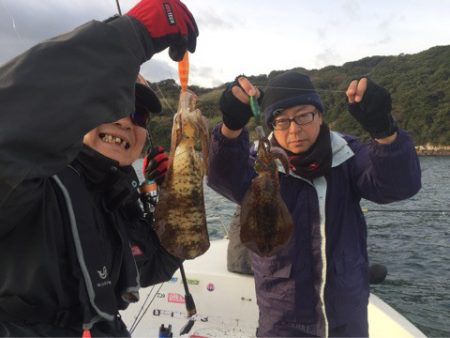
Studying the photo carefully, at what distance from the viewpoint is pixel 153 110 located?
8.38 ft

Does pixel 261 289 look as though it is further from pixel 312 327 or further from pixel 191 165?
pixel 191 165

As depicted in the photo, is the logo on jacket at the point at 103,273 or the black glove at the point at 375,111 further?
the black glove at the point at 375,111

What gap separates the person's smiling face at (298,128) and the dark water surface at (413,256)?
5.46 meters

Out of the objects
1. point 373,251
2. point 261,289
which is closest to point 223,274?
point 261,289

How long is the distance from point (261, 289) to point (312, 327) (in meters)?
0.47

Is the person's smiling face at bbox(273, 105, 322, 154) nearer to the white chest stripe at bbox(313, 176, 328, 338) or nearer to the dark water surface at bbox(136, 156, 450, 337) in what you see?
the white chest stripe at bbox(313, 176, 328, 338)

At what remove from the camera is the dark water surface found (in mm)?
8633

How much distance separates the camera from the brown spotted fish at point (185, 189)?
7.55 feet

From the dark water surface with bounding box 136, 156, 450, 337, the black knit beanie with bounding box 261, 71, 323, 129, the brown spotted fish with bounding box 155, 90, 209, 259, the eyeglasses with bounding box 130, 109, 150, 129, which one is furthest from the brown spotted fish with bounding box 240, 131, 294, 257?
the dark water surface with bounding box 136, 156, 450, 337

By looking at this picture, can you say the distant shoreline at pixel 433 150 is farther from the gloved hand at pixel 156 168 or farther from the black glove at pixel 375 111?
the gloved hand at pixel 156 168

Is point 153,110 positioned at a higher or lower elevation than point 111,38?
lower

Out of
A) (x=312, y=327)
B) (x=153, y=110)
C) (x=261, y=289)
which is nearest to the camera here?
(x=153, y=110)

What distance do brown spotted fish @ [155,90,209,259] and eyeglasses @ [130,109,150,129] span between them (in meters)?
0.24

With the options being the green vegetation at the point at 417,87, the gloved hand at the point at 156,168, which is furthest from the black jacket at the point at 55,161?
the green vegetation at the point at 417,87
